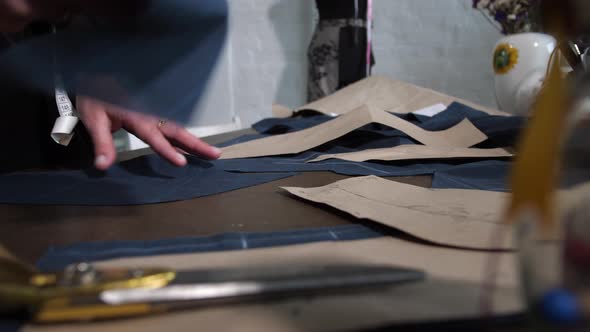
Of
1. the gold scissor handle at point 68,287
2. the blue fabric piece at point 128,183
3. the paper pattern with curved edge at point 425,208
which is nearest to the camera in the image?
the gold scissor handle at point 68,287

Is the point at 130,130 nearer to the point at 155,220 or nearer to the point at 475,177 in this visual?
the point at 155,220

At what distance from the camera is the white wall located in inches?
57.6

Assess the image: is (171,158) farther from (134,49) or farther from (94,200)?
(134,49)

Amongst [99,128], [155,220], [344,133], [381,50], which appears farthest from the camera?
[381,50]

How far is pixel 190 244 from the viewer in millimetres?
291

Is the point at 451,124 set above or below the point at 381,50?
below

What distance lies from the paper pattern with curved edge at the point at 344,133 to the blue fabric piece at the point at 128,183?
0.37ft

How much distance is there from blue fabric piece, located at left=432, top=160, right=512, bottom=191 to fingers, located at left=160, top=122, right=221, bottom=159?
0.80ft

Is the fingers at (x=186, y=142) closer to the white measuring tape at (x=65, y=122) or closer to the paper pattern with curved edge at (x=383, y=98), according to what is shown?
the white measuring tape at (x=65, y=122)

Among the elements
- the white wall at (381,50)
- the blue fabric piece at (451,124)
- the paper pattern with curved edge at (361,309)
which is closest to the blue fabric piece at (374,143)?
the blue fabric piece at (451,124)

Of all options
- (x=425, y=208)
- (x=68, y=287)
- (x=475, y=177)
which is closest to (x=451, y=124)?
(x=475, y=177)

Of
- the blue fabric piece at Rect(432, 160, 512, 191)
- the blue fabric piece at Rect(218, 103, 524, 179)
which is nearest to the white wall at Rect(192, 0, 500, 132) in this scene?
the blue fabric piece at Rect(218, 103, 524, 179)

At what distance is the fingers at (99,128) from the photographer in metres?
0.44

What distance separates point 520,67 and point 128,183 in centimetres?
77
